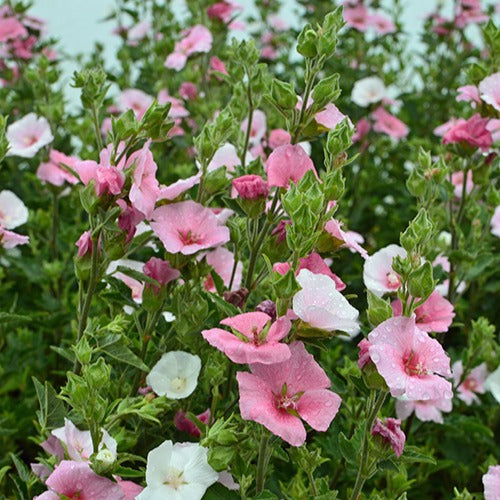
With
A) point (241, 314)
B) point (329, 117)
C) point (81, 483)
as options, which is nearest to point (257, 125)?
point (329, 117)

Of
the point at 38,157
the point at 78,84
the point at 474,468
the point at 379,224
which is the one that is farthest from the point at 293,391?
the point at 379,224

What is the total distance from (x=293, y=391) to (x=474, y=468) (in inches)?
29.9

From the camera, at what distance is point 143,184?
91 cm

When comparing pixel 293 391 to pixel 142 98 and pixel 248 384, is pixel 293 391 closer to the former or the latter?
pixel 248 384

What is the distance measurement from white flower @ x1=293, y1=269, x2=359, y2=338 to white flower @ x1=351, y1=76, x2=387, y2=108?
1.26 m

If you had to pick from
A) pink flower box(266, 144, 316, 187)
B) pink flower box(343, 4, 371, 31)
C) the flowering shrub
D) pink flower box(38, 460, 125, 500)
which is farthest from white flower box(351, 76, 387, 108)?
pink flower box(38, 460, 125, 500)

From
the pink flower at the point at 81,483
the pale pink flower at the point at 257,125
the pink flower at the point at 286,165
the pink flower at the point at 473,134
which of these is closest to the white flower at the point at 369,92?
the pale pink flower at the point at 257,125

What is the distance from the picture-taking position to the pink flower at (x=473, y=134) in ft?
4.10

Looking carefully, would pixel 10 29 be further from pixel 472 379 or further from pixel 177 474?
pixel 177 474

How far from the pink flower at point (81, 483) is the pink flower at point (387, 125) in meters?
1.39

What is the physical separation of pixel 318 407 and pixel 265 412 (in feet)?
0.22

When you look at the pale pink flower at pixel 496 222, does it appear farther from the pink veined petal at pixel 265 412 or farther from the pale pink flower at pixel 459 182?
Answer: the pink veined petal at pixel 265 412

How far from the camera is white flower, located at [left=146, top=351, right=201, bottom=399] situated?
0.95 metres

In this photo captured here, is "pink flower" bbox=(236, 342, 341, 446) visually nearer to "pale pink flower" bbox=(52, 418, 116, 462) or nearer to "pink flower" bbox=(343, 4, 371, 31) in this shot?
"pale pink flower" bbox=(52, 418, 116, 462)
